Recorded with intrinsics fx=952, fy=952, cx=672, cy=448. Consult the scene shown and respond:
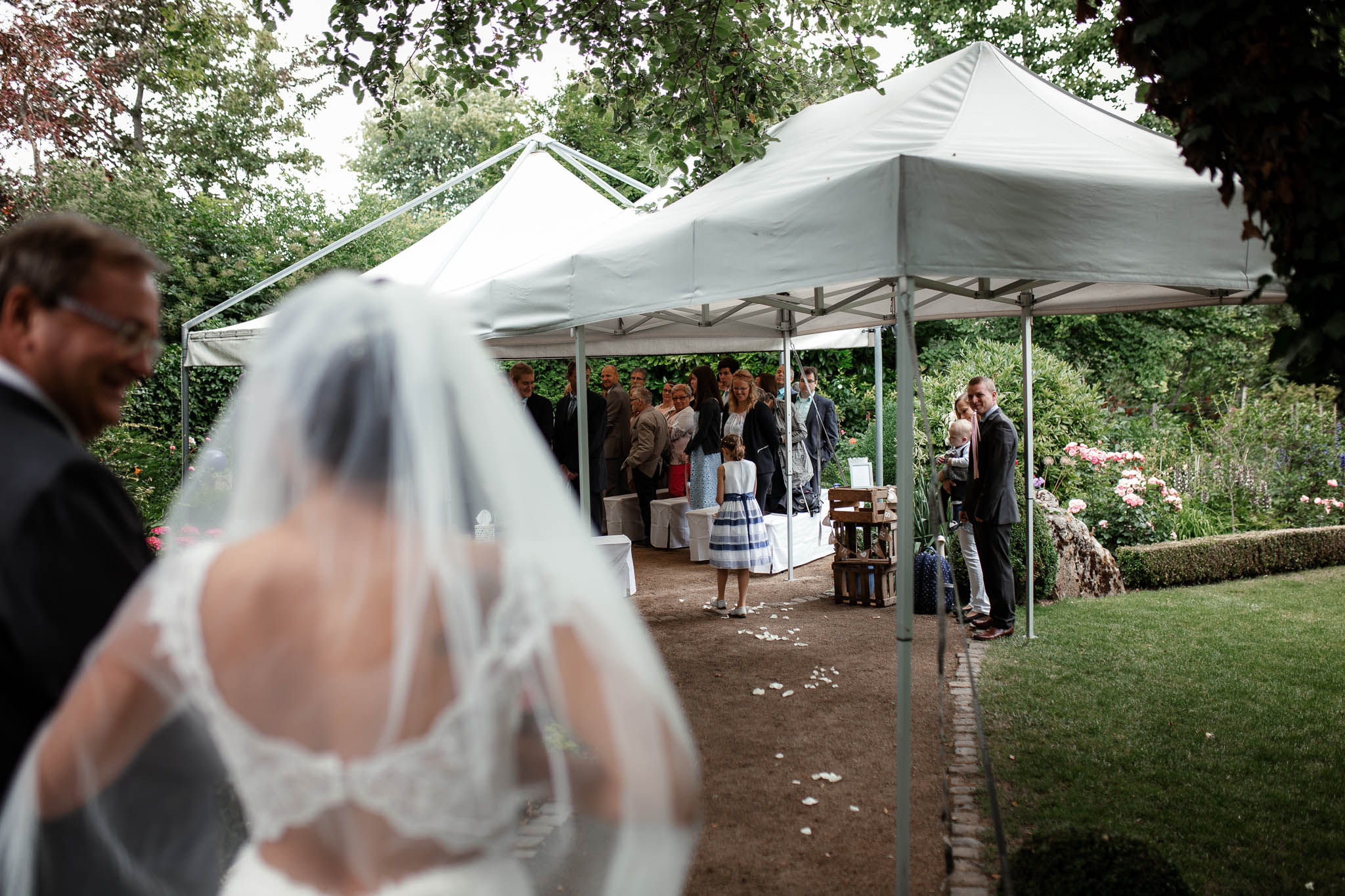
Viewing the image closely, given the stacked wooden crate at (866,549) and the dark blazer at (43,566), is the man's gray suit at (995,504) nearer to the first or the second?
the stacked wooden crate at (866,549)

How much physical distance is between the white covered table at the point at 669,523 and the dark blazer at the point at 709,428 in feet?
5.28

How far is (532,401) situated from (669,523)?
314 cm

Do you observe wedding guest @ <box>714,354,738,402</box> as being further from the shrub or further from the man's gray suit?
the shrub

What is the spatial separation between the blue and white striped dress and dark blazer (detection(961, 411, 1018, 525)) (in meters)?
1.77

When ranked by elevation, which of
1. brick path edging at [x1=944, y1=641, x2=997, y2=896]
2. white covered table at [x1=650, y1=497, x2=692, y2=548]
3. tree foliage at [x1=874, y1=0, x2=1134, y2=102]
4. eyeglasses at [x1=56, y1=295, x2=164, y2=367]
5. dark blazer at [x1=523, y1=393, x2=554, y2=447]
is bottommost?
brick path edging at [x1=944, y1=641, x2=997, y2=896]

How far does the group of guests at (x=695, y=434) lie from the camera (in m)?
9.69

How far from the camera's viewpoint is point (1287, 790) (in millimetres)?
4410

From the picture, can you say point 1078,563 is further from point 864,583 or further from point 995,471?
point 995,471

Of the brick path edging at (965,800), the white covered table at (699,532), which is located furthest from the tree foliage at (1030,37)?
the brick path edging at (965,800)

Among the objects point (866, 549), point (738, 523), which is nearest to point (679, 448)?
point (866, 549)

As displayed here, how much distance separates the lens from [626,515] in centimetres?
1259

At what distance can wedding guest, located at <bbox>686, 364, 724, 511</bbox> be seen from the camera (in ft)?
33.9

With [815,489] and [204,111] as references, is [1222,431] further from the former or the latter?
[204,111]

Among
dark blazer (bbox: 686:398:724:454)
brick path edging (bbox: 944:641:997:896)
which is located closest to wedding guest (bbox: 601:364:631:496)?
dark blazer (bbox: 686:398:724:454)
